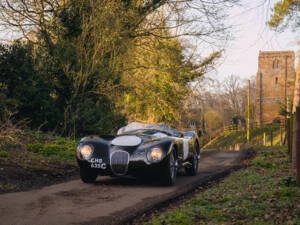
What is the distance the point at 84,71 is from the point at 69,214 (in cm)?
1187

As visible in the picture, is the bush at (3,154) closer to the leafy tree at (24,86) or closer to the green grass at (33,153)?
the green grass at (33,153)

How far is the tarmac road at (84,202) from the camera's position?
4.60 m

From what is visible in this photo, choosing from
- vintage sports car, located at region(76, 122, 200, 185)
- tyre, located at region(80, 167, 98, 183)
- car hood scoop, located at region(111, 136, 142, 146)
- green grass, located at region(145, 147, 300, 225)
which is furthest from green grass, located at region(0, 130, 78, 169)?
green grass, located at region(145, 147, 300, 225)

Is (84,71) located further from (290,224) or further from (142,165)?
(290,224)

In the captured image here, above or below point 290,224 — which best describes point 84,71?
above

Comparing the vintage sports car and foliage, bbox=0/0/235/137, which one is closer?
the vintage sports car

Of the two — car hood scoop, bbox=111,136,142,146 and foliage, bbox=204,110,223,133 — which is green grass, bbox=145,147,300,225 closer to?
car hood scoop, bbox=111,136,142,146

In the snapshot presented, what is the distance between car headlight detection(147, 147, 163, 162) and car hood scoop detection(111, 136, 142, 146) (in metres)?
0.36

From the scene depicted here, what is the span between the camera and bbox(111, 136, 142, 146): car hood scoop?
7.49 meters

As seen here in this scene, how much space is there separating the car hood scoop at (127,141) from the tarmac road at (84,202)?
851 millimetres

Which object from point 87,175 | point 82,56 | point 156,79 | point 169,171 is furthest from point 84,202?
point 156,79

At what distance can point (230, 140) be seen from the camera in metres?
53.2

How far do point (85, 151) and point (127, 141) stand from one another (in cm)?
89

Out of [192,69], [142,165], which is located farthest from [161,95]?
[142,165]
